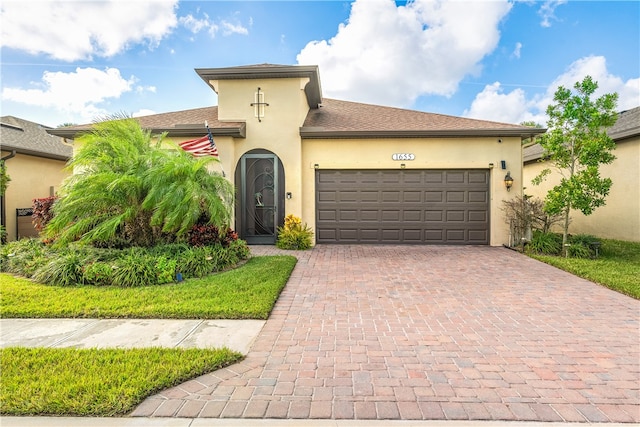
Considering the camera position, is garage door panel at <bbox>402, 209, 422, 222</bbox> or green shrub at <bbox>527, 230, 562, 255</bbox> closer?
green shrub at <bbox>527, 230, 562, 255</bbox>

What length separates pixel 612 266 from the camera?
7.27m

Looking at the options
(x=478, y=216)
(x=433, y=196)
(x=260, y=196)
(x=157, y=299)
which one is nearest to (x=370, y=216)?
(x=433, y=196)

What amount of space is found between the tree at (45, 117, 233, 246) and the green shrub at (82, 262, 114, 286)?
37.2 inches

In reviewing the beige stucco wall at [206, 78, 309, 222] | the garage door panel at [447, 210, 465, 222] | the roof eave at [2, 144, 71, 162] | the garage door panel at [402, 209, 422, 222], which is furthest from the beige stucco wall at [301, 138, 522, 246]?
the roof eave at [2, 144, 71, 162]

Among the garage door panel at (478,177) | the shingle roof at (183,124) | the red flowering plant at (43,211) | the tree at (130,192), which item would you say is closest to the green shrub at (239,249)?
the tree at (130,192)

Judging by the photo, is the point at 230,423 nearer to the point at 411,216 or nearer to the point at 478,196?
the point at 411,216

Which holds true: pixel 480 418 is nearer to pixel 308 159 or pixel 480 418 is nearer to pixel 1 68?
pixel 308 159

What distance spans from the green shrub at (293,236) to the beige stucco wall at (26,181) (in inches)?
282

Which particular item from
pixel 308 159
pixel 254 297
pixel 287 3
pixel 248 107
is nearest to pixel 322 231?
pixel 308 159

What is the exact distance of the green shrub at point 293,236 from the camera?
9680 millimetres

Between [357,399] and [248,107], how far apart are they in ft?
30.9

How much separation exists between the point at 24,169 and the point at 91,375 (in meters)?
12.8

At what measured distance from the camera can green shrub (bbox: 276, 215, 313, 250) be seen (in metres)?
9.68

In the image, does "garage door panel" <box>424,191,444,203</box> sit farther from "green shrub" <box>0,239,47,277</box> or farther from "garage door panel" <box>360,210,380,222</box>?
"green shrub" <box>0,239,47,277</box>
